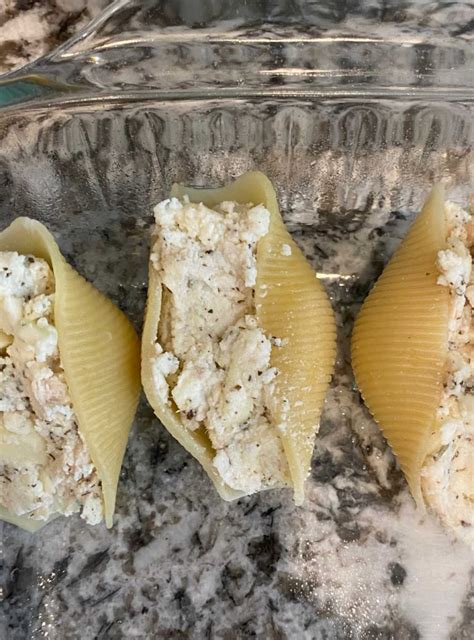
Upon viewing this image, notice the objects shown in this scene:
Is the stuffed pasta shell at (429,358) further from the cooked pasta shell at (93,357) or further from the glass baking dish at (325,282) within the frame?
the cooked pasta shell at (93,357)

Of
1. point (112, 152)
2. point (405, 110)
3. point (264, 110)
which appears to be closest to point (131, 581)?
point (112, 152)

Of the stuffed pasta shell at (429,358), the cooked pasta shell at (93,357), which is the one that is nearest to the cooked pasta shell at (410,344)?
the stuffed pasta shell at (429,358)

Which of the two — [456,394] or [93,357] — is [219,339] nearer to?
[93,357]

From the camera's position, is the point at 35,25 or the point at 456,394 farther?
the point at 35,25

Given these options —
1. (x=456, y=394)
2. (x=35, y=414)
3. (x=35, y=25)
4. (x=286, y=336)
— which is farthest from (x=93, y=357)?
(x=35, y=25)

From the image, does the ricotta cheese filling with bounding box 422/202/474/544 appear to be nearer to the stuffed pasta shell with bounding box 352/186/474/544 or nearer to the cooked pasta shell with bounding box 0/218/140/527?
the stuffed pasta shell with bounding box 352/186/474/544
